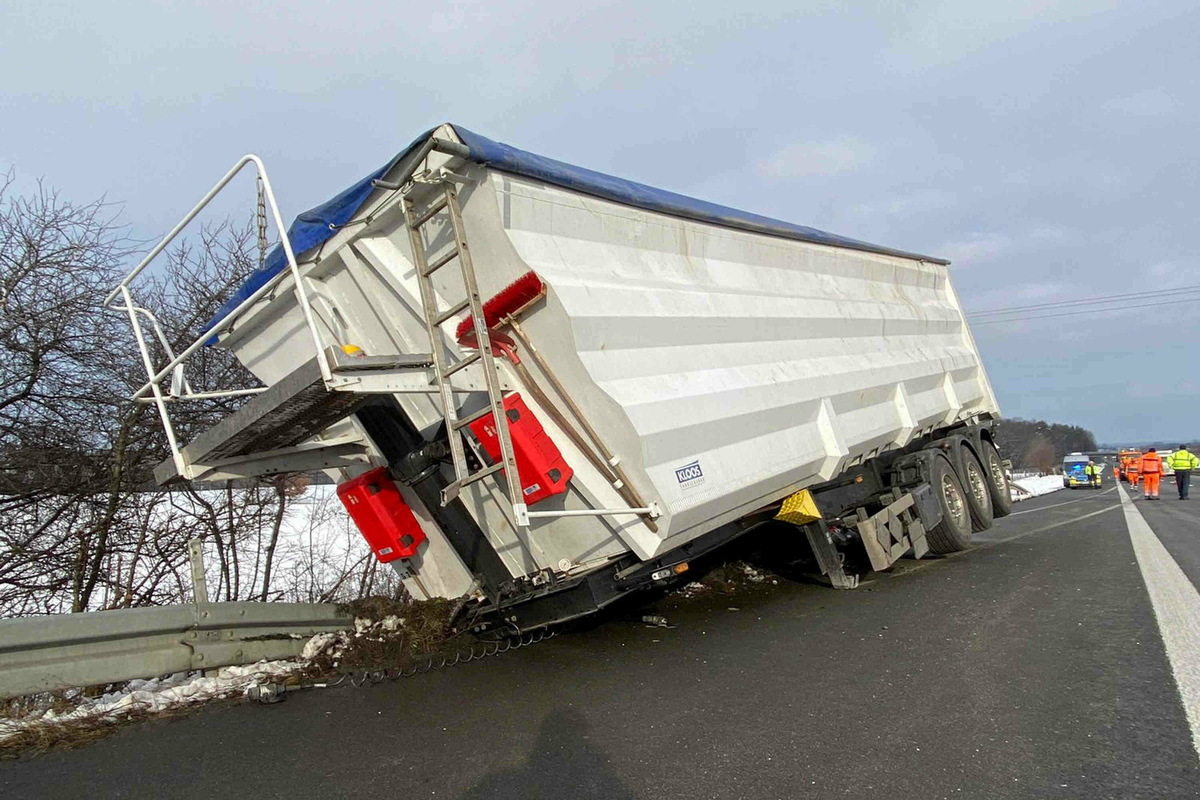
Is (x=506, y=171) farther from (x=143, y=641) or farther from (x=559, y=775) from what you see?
(x=143, y=641)

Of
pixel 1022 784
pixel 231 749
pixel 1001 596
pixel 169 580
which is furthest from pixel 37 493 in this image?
pixel 1001 596

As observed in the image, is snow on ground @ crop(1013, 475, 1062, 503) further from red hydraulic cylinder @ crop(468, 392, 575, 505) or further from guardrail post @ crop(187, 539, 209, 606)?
guardrail post @ crop(187, 539, 209, 606)

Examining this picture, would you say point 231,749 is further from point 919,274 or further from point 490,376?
point 919,274

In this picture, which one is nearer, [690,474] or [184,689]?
[690,474]

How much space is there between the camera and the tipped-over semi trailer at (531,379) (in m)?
3.62

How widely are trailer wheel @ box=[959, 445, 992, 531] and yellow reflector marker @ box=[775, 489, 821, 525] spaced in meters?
3.57

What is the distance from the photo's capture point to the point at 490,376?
11.5ft

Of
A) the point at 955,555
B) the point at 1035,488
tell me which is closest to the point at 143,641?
the point at 955,555

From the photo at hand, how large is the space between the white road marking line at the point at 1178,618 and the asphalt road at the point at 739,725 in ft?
0.18

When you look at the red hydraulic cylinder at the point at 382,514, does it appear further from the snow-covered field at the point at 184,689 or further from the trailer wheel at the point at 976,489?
the trailer wheel at the point at 976,489

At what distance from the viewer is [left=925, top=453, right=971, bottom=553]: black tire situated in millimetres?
7188

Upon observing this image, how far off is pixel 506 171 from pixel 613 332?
94cm

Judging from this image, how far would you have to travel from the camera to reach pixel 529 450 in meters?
3.65

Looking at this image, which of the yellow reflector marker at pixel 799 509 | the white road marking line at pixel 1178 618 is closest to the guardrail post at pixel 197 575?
the yellow reflector marker at pixel 799 509
